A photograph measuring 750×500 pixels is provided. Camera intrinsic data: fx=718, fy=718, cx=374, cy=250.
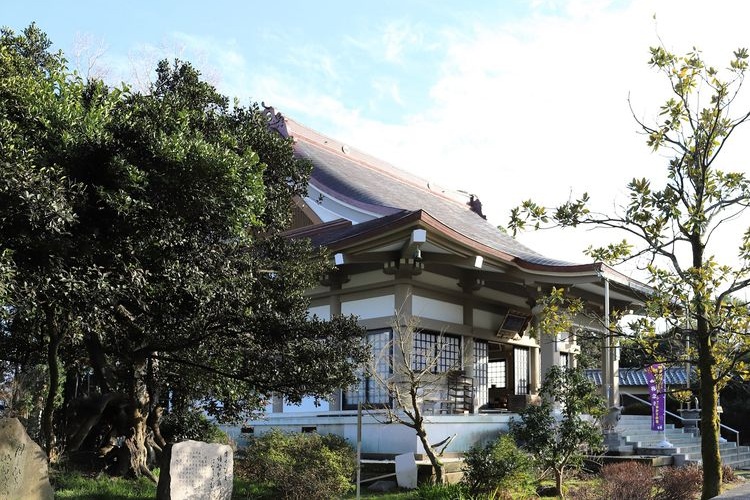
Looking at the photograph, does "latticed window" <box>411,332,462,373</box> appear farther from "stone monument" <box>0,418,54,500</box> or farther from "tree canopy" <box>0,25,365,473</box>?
"stone monument" <box>0,418,54,500</box>

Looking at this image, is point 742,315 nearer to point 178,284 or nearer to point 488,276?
point 178,284

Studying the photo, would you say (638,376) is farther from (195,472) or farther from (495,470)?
(195,472)

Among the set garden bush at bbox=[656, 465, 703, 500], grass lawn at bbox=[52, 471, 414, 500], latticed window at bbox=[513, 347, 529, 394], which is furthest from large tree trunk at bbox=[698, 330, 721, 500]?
latticed window at bbox=[513, 347, 529, 394]

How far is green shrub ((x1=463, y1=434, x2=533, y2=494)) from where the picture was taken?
10.8m

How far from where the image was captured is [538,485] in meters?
12.4

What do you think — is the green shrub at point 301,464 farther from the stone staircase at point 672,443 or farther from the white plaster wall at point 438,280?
the stone staircase at point 672,443

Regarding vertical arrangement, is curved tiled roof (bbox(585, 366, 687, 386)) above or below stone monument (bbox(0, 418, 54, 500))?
above

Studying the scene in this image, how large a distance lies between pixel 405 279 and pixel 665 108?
8373 mm

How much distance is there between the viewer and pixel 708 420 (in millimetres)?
7988

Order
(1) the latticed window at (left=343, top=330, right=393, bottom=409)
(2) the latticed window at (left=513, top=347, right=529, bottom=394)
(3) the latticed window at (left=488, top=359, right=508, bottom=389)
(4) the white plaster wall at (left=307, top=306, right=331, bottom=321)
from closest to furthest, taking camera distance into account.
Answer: (1) the latticed window at (left=343, top=330, right=393, bottom=409) → (4) the white plaster wall at (left=307, top=306, right=331, bottom=321) → (2) the latticed window at (left=513, top=347, right=529, bottom=394) → (3) the latticed window at (left=488, top=359, right=508, bottom=389)

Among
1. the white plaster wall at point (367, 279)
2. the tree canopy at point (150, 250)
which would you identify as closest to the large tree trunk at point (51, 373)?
the tree canopy at point (150, 250)

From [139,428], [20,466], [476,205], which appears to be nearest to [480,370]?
[476,205]

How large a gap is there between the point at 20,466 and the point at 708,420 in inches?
308

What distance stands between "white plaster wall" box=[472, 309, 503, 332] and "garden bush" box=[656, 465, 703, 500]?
7019mm
